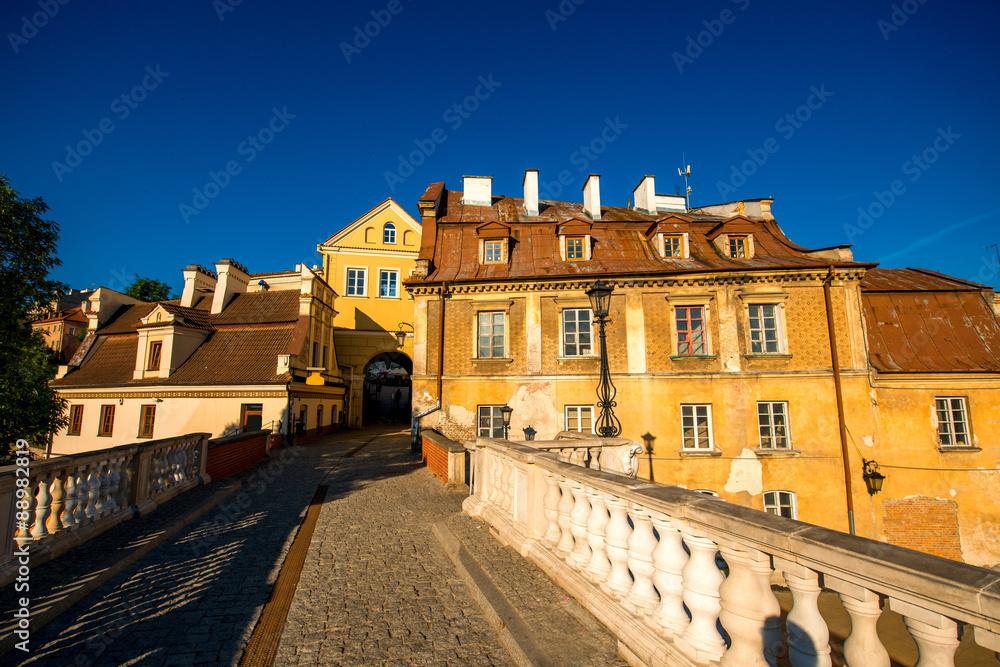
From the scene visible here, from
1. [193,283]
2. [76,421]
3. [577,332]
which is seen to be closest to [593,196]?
[577,332]

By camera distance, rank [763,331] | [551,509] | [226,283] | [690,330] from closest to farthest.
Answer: [551,509] → [763,331] → [690,330] → [226,283]

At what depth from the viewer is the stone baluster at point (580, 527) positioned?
4016mm

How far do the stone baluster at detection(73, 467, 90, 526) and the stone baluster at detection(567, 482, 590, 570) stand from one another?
6149mm

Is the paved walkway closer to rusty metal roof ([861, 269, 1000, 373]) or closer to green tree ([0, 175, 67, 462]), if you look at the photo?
green tree ([0, 175, 67, 462])

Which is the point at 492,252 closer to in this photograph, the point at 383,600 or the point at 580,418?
the point at 580,418

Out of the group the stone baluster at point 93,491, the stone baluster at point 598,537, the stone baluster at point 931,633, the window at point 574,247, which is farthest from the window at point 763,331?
the stone baluster at point 93,491

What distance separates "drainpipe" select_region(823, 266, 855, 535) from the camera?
50.2 feet

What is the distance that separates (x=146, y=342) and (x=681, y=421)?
23860mm

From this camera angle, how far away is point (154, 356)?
21391mm

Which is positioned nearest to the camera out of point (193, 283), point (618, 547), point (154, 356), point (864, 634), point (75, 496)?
point (864, 634)

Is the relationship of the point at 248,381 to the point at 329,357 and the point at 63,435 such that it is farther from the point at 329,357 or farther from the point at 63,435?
the point at 63,435

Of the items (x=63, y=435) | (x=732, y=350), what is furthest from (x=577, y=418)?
(x=63, y=435)

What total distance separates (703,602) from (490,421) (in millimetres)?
14335

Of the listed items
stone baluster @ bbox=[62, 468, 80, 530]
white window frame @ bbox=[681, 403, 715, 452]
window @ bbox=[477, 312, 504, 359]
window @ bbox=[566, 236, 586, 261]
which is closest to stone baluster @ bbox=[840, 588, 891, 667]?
stone baluster @ bbox=[62, 468, 80, 530]
